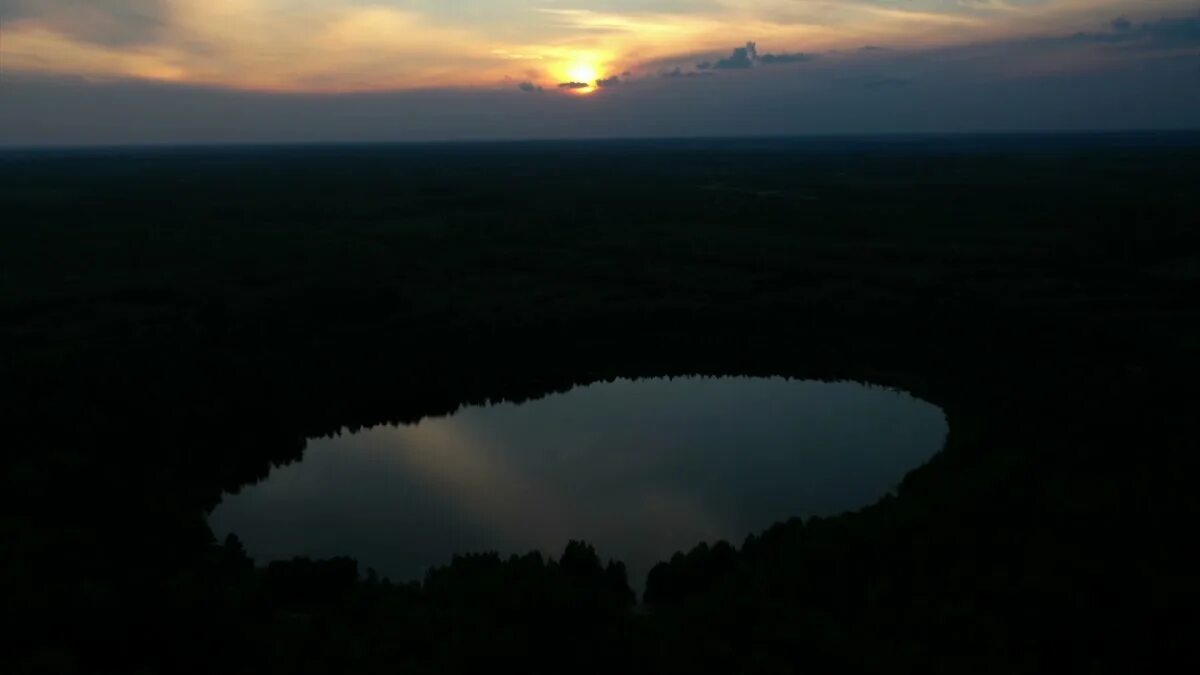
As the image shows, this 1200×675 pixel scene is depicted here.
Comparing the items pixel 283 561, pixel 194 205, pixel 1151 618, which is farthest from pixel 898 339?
pixel 194 205

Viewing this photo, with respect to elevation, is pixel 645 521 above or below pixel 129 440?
below

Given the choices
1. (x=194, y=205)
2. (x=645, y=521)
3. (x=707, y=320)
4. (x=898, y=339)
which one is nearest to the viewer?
(x=645, y=521)

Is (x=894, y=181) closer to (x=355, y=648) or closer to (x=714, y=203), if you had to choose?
(x=714, y=203)

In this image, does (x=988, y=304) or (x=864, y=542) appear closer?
(x=864, y=542)

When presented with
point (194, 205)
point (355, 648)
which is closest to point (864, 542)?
point (355, 648)

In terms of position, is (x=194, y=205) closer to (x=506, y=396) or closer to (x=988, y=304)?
(x=506, y=396)

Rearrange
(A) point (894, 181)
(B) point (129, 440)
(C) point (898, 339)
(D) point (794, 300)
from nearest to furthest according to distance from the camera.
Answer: (B) point (129, 440), (C) point (898, 339), (D) point (794, 300), (A) point (894, 181)
